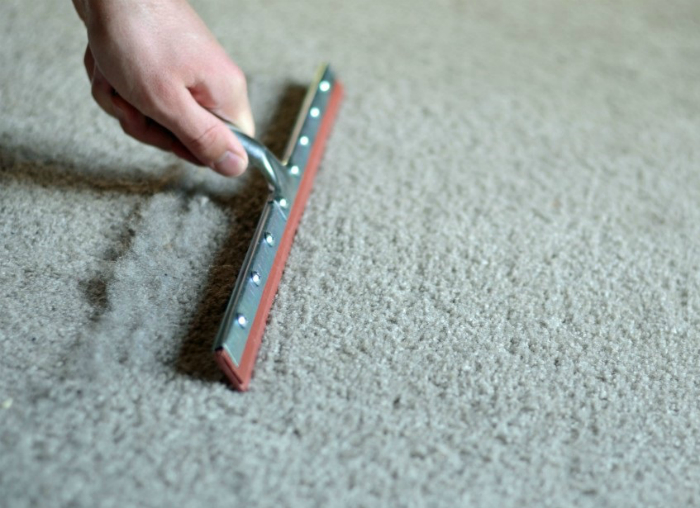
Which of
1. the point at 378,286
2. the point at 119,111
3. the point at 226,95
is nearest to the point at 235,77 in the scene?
the point at 226,95

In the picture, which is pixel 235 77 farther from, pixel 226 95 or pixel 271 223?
pixel 271 223

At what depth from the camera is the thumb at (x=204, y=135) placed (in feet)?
2.39

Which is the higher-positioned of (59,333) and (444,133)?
(444,133)

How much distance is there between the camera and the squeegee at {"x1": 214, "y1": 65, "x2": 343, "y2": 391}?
64cm

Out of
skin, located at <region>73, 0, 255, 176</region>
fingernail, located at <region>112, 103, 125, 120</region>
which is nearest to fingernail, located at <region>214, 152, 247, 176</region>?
skin, located at <region>73, 0, 255, 176</region>

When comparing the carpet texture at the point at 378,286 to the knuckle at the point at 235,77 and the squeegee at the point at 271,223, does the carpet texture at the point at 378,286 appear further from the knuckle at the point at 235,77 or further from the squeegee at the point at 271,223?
the knuckle at the point at 235,77

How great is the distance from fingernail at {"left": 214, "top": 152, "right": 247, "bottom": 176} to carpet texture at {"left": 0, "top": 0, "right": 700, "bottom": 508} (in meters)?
0.06

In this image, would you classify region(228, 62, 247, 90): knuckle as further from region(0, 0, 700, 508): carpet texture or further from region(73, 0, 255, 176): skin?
region(0, 0, 700, 508): carpet texture

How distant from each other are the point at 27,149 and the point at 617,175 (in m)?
0.69

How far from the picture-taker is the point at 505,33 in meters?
1.21

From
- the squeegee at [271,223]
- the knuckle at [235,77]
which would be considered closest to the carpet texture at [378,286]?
the squeegee at [271,223]

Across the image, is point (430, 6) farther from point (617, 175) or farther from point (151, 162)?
point (151, 162)

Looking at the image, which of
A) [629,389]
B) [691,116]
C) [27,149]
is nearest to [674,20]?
[691,116]

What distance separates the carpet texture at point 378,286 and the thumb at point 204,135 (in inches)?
3.0
